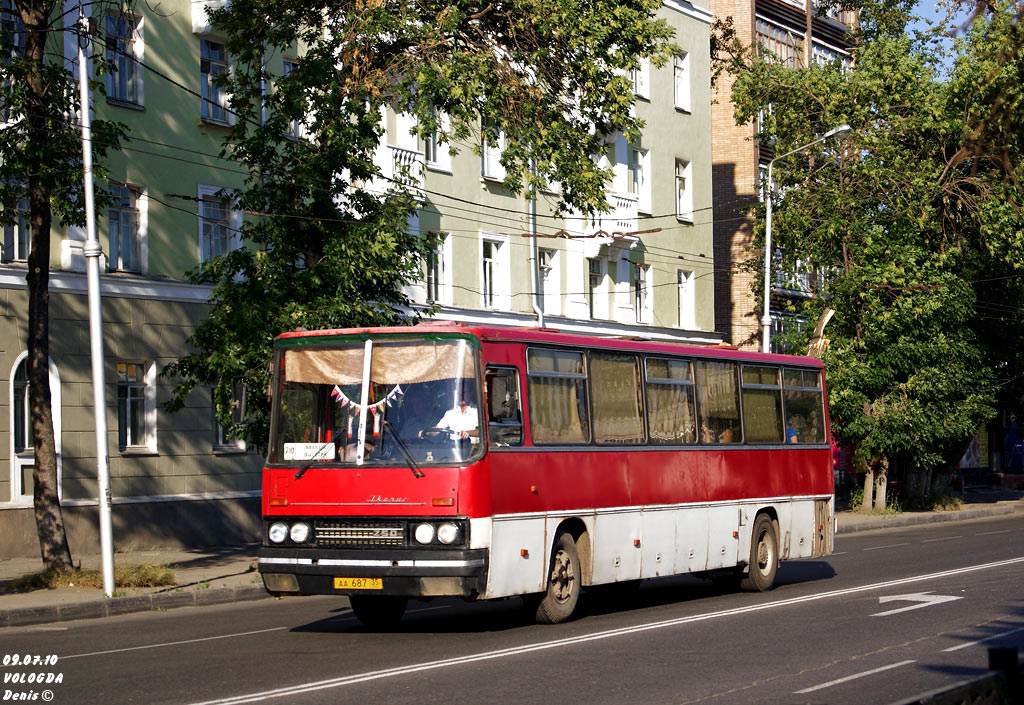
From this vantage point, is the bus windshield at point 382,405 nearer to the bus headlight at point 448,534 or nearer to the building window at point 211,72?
the bus headlight at point 448,534

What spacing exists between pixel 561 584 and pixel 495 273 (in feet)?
80.0

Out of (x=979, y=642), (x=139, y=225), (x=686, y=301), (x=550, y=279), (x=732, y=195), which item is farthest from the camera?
(x=732, y=195)

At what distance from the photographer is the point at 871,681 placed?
9609 mm

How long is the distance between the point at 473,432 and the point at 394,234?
7949mm

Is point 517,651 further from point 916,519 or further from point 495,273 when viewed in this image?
point 916,519

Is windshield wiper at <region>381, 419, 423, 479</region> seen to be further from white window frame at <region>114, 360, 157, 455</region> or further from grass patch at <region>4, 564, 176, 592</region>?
white window frame at <region>114, 360, 157, 455</region>

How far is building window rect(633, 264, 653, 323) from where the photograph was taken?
42.8 m

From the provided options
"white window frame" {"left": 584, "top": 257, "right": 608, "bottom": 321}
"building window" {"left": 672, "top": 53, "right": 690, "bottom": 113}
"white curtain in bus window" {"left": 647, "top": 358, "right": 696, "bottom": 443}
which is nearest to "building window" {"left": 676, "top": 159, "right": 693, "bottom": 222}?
"building window" {"left": 672, "top": 53, "right": 690, "bottom": 113}

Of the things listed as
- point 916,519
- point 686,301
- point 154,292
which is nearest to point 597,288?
point 686,301

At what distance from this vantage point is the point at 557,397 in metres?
13.9

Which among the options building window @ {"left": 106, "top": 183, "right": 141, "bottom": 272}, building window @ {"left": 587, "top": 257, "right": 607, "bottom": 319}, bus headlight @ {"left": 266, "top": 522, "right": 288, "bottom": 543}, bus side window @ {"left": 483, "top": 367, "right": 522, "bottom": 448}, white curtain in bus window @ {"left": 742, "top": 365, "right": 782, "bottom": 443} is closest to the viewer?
bus side window @ {"left": 483, "top": 367, "right": 522, "bottom": 448}

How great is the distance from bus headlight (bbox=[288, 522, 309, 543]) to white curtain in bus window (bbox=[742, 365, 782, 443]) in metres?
6.64

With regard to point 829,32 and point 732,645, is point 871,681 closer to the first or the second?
point 732,645

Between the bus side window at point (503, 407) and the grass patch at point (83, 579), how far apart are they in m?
7.14
